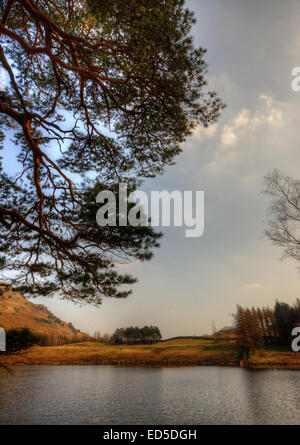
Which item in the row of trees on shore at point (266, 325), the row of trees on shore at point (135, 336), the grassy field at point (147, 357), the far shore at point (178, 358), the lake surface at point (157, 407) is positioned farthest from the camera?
the row of trees on shore at point (135, 336)

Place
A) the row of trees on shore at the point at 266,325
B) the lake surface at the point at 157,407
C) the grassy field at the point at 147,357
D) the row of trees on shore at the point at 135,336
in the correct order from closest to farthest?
the lake surface at the point at 157,407 → the row of trees on shore at the point at 266,325 → the grassy field at the point at 147,357 → the row of trees on shore at the point at 135,336

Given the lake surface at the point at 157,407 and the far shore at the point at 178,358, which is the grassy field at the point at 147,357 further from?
the lake surface at the point at 157,407

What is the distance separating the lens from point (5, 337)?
19.4 ft

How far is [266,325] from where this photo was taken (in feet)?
206

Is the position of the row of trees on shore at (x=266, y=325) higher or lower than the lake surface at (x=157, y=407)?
lower

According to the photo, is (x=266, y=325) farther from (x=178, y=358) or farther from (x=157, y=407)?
(x=157, y=407)

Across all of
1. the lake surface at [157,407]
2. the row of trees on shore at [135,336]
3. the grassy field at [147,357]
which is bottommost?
the row of trees on shore at [135,336]

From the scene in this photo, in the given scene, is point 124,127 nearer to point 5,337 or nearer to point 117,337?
point 5,337

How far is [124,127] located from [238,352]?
5464 centimetres

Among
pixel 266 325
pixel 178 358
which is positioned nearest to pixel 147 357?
pixel 178 358

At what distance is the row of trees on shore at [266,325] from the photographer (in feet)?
135

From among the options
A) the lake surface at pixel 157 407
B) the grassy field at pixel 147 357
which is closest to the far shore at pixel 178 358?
the grassy field at pixel 147 357

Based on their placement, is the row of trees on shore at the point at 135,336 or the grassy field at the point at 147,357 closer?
the grassy field at the point at 147,357
